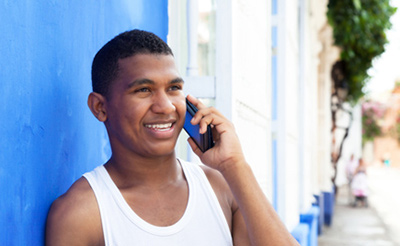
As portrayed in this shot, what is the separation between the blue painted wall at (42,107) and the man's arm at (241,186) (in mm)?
353

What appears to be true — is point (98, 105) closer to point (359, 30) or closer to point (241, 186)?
point (241, 186)

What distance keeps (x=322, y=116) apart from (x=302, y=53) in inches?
235

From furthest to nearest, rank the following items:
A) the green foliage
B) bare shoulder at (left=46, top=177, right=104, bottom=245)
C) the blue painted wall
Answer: the green foliage
bare shoulder at (left=46, top=177, right=104, bottom=245)
the blue painted wall

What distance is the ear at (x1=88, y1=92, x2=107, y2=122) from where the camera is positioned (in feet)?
4.55

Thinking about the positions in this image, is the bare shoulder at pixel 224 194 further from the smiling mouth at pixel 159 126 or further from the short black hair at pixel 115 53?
the short black hair at pixel 115 53

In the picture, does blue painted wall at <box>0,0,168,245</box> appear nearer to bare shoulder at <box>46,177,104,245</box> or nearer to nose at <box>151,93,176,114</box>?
bare shoulder at <box>46,177,104,245</box>

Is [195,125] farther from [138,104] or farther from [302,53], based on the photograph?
[302,53]

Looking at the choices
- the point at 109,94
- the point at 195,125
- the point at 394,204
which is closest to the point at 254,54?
the point at 195,125

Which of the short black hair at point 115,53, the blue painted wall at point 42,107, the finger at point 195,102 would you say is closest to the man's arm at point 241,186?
the finger at point 195,102

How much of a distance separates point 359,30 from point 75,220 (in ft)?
30.7

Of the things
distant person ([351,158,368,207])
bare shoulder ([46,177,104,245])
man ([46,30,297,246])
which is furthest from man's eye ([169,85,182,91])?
distant person ([351,158,368,207])

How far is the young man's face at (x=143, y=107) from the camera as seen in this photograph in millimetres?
1339

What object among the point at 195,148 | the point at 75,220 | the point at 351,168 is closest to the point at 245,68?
the point at 195,148

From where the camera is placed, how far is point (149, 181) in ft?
4.74
